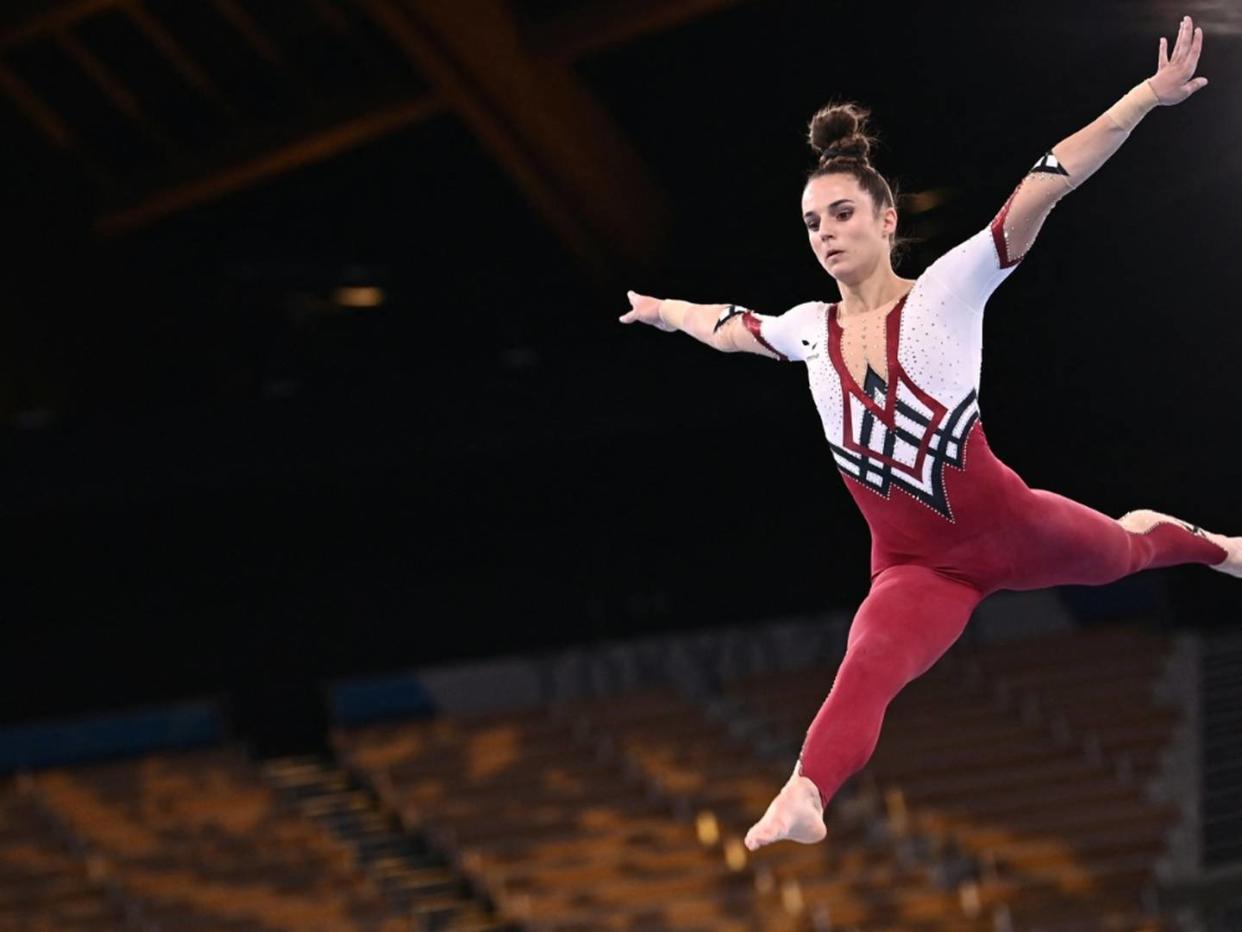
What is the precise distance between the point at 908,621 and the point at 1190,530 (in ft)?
3.59

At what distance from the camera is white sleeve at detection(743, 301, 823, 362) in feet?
14.0

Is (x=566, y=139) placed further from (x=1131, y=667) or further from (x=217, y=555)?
(x=1131, y=667)

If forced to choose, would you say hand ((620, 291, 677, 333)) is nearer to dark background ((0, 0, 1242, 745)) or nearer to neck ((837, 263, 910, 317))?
neck ((837, 263, 910, 317))

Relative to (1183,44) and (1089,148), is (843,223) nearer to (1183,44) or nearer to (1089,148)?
(1089,148)

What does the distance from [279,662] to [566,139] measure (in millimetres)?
4870

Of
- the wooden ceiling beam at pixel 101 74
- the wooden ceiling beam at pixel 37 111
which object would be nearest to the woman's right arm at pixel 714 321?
the wooden ceiling beam at pixel 101 74

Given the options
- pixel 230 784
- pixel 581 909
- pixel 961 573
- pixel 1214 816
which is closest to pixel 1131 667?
pixel 1214 816

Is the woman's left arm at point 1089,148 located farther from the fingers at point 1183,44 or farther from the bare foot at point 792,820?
the bare foot at point 792,820

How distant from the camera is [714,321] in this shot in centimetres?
460

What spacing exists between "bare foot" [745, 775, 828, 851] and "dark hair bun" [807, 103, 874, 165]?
145 centimetres

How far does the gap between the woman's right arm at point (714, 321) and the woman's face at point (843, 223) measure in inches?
15.9

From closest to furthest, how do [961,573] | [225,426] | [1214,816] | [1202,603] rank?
[961,573] < [1214,816] < [225,426] < [1202,603]

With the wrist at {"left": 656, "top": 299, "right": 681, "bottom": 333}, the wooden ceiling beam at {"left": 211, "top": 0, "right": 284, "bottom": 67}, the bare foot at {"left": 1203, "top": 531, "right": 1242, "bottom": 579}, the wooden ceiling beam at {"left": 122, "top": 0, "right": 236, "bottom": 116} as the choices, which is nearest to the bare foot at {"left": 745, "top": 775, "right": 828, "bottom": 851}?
the wrist at {"left": 656, "top": 299, "right": 681, "bottom": 333}

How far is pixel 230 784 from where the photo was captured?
1324 cm
